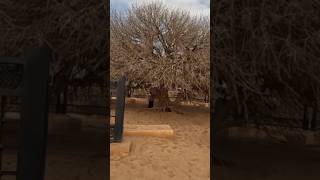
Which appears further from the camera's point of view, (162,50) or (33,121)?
(162,50)

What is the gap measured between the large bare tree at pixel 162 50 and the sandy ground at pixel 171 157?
3.58ft

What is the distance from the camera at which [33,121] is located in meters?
0.75

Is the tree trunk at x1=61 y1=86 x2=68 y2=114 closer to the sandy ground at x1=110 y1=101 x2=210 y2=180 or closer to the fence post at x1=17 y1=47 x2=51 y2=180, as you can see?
the sandy ground at x1=110 y1=101 x2=210 y2=180

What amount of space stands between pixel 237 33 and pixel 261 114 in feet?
3.41

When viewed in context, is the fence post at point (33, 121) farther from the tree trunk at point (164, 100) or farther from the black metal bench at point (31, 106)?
the tree trunk at point (164, 100)

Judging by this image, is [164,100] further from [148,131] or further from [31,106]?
[31,106]

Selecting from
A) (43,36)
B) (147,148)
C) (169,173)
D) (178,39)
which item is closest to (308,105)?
(169,173)

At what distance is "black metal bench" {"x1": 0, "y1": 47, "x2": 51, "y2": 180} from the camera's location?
2.42 ft

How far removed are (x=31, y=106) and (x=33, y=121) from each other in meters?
0.03

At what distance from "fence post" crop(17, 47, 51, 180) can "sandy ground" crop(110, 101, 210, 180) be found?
364cm

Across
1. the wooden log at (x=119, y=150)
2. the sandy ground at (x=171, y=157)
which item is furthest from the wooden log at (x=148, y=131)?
the wooden log at (x=119, y=150)

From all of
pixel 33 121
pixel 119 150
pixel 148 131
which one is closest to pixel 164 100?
pixel 148 131

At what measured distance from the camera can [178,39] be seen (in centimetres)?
941

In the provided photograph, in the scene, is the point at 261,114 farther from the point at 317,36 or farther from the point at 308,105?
the point at 317,36
